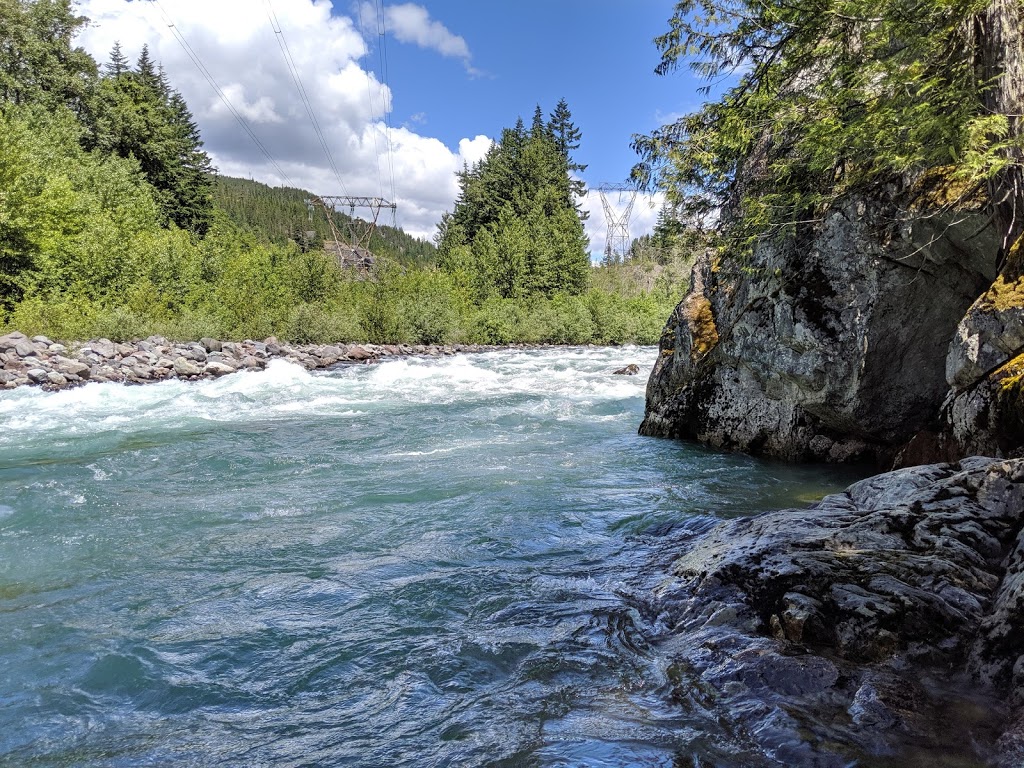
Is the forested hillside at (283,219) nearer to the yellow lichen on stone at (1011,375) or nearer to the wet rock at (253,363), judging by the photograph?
the wet rock at (253,363)

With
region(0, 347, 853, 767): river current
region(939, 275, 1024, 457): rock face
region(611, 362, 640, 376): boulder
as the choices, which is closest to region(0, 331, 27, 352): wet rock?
region(0, 347, 853, 767): river current

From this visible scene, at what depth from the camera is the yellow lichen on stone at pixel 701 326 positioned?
10.3 meters

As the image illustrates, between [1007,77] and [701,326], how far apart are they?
18.4 ft

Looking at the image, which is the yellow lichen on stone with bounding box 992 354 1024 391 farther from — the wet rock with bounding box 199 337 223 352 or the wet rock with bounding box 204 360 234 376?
the wet rock with bounding box 199 337 223 352

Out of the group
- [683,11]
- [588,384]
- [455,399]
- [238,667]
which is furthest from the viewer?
[588,384]

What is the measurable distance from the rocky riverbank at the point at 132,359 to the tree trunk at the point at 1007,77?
1882cm

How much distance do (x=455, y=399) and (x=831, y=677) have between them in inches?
534

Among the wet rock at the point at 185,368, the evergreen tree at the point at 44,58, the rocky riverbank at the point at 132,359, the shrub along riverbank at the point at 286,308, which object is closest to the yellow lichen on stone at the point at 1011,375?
the shrub along riverbank at the point at 286,308

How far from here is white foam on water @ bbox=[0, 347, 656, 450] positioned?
12227mm

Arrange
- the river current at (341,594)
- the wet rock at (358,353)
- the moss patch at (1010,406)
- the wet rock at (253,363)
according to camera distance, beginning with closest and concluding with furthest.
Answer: the river current at (341,594) → the moss patch at (1010,406) → the wet rock at (253,363) → the wet rock at (358,353)

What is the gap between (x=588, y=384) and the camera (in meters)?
19.1

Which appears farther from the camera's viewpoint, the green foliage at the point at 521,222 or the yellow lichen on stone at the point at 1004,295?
the green foliage at the point at 521,222

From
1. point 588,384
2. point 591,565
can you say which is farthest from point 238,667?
point 588,384

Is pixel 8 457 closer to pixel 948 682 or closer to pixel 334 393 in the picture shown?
pixel 334 393
